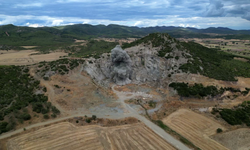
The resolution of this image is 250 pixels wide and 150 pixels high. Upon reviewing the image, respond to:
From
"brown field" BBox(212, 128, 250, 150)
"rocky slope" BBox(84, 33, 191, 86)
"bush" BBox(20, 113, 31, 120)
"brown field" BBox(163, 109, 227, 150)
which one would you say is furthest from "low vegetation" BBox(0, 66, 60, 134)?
"brown field" BBox(212, 128, 250, 150)

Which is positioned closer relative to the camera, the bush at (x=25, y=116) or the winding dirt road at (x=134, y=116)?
the winding dirt road at (x=134, y=116)

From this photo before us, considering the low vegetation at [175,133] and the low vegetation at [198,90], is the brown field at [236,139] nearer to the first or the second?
the low vegetation at [175,133]

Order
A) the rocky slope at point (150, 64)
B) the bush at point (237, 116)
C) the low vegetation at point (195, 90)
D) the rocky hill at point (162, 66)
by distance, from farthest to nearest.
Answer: the rocky slope at point (150, 64) → the rocky hill at point (162, 66) → the low vegetation at point (195, 90) → the bush at point (237, 116)

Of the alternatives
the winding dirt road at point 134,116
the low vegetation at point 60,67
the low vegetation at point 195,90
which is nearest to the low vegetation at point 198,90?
the low vegetation at point 195,90

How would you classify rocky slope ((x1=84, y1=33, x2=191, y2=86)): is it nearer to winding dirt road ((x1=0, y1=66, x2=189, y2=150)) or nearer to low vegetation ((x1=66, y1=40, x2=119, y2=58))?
winding dirt road ((x1=0, y1=66, x2=189, y2=150))

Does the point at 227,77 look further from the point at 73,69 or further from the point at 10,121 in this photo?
the point at 10,121
